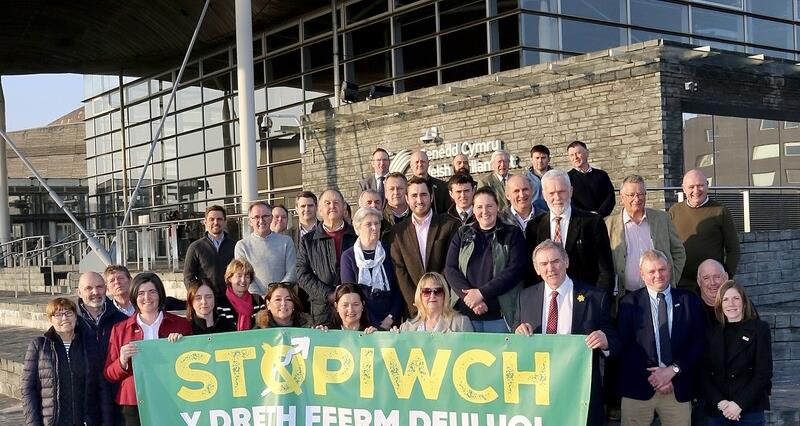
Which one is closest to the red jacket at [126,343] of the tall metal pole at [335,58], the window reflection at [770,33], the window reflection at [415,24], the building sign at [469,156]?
the building sign at [469,156]

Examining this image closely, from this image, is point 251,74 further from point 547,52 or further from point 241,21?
point 547,52

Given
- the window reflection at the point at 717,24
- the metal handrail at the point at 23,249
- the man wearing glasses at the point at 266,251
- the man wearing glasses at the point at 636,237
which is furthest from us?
the metal handrail at the point at 23,249

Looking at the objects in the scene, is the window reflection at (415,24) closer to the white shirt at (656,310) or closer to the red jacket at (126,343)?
the red jacket at (126,343)

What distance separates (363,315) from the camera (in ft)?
17.0

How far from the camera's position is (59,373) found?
16.9 ft

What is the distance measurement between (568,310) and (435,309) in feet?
2.59

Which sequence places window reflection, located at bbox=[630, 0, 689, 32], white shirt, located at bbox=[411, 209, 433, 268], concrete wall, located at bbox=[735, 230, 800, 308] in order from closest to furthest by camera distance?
white shirt, located at bbox=[411, 209, 433, 268]
concrete wall, located at bbox=[735, 230, 800, 308]
window reflection, located at bbox=[630, 0, 689, 32]

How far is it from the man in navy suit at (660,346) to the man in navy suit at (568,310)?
0.17 m

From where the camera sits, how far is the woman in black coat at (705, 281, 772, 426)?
15.0ft

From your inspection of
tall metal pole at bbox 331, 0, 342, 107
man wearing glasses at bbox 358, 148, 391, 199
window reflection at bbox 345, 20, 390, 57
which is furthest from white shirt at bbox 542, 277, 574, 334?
tall metal pole at bbox 331, 0, 342, 107

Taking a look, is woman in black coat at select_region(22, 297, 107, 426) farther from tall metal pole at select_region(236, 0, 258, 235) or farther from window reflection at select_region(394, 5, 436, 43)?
window reflection at select_region(394, 5, 436, 43)

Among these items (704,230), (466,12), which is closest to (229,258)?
(704,230)

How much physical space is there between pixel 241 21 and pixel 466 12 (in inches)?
200

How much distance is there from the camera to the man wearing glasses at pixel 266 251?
6242mm
